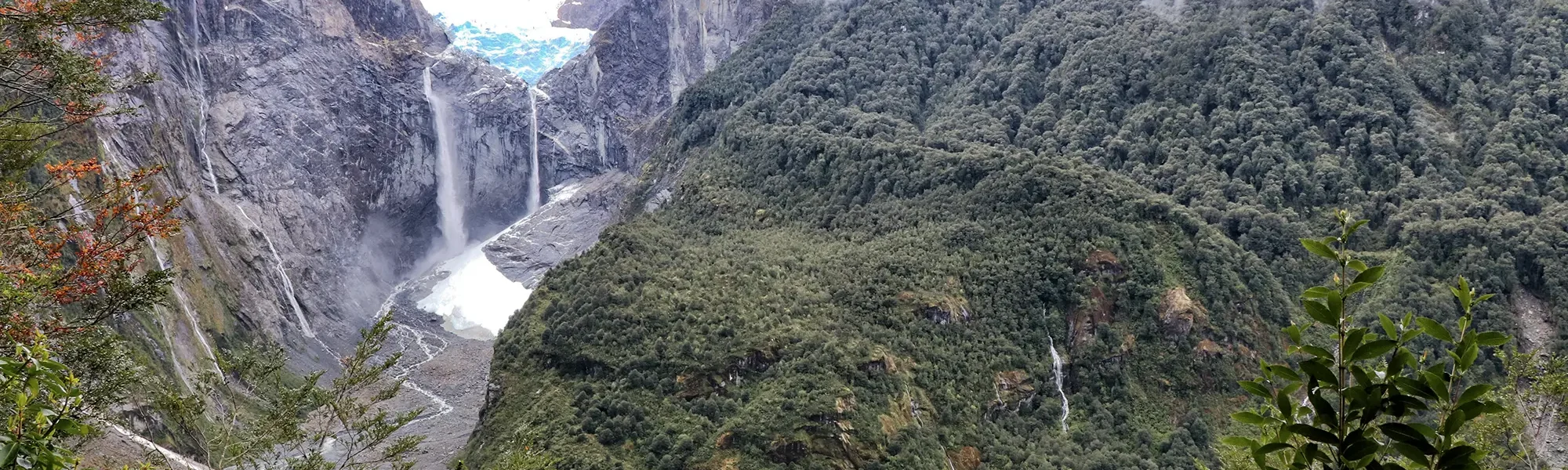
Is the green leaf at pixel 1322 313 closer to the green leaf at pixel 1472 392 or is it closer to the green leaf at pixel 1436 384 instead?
the green leaf at pixel 1436 384

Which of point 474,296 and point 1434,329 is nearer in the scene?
point 1434,329

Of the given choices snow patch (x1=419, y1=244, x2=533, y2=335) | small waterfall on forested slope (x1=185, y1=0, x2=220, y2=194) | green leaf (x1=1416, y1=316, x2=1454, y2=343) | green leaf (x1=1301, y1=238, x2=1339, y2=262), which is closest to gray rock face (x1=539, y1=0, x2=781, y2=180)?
snow patch (x1=419, y1=244, x2=533, y2=335)

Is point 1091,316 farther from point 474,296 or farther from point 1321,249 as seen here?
point 474,296

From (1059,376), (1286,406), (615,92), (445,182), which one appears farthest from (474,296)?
(1286,406)

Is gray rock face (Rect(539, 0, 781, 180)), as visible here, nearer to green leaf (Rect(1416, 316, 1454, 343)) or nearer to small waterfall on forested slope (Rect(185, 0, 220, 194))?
small waterfall on forested slope (Rect(185, 0, 220, 194))

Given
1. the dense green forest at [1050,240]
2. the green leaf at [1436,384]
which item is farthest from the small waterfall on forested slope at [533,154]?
the green leaf at [1436,384]

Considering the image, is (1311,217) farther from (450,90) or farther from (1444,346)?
(450,90)
